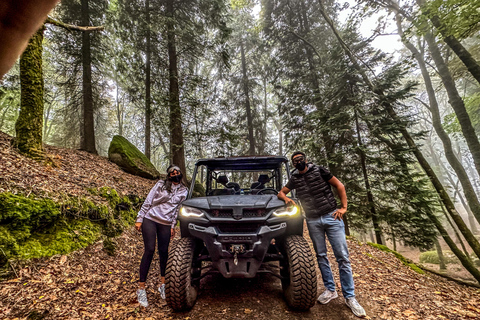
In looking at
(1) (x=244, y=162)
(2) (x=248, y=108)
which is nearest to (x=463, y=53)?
(1) (x=244, y=162)

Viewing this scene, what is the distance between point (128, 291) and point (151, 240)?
102 centimetres

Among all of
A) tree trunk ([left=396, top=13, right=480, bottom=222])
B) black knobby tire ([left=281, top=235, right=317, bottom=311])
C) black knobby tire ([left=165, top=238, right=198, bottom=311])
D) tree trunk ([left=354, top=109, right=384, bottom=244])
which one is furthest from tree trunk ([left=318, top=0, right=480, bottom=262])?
black knobby tire ([left=165, top=238, right=198, bottom=311])

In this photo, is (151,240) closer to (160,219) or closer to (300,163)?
(160,219)

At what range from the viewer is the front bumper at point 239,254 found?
2.76 metres

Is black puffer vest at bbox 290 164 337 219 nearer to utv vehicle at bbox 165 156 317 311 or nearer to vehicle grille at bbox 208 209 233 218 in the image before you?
utv vehicle at bbox 165 156 317 311

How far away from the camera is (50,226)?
147 inches

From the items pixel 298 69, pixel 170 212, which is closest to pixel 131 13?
pixel 298 69

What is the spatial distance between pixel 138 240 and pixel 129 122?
21.4 meters

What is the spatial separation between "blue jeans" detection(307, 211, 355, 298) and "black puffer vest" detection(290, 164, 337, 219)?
14cm

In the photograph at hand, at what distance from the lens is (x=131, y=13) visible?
9.50 m

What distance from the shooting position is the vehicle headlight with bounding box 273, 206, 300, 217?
9.91ft

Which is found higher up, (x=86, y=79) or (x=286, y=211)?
(x=86, y=79)

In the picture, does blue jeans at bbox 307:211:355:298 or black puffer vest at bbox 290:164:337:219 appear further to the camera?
black puffer vest at bbox 290:164:337:219

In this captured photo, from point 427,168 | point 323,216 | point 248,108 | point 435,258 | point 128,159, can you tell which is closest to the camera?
point 323,216
